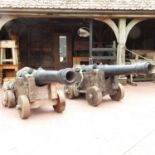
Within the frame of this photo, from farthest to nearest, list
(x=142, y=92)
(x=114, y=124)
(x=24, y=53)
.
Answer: (x=24, y=53) → (x=142, y=92) → (x=114, y=124)

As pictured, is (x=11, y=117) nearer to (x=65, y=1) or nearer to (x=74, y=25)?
(x=65, y=1)

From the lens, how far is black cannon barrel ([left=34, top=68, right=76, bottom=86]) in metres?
4.85

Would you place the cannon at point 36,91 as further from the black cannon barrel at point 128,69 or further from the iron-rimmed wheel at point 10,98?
the black cannon barrel at point 128,69

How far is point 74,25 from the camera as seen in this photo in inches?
501

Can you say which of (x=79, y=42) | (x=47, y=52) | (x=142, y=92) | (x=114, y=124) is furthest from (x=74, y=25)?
(x=114, y=124)

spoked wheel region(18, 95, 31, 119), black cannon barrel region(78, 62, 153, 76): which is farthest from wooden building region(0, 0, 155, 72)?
spoked wheel region(18, 95, 31, 119)

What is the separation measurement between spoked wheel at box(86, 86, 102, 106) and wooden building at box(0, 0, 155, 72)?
3488 mm

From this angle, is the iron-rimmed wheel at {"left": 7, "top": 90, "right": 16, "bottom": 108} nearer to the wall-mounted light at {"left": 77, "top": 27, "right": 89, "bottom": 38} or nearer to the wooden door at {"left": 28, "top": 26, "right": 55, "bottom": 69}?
the wooden door at {"left": 28, "top": 26, "right": 55, "bottom": 69}

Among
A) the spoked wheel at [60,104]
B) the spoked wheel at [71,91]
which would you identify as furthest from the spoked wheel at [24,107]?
the spoked wheel at [71,91]

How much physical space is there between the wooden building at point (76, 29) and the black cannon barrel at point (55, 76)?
4284 millimetres

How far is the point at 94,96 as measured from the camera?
6594 millimetres

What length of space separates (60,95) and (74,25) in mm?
7319

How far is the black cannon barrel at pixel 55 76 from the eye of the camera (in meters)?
4.85

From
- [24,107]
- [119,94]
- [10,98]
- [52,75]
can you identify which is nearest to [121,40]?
[119,94]
